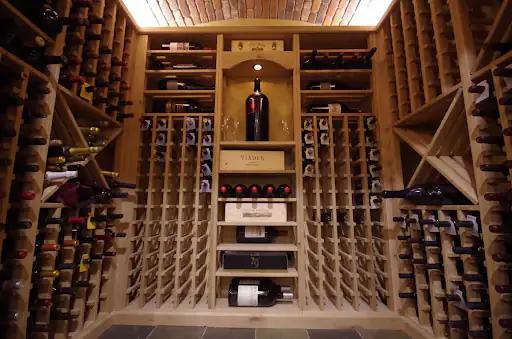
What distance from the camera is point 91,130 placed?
1.01 meters

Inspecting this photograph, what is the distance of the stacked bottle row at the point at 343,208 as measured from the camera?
1246 millimetres

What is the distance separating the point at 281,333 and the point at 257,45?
4.93 ft

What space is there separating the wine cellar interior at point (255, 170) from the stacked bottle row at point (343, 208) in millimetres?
11

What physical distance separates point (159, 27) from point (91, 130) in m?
0.81

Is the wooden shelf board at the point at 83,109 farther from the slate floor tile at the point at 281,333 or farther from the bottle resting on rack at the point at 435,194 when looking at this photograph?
the bottle resting on rack at the point at 435,194

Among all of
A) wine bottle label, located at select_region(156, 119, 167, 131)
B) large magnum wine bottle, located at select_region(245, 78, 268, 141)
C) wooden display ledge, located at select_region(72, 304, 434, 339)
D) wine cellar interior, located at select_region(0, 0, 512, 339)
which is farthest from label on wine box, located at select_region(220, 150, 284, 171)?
wooden display ledge, located at select_region(72, 304, 434, 339)

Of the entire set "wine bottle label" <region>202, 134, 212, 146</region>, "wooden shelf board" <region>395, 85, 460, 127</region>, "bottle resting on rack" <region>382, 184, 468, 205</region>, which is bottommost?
"bottle resting on rack" <region>382, 184, 468, 205</region>

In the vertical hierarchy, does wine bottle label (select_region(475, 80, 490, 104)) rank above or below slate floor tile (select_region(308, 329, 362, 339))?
above

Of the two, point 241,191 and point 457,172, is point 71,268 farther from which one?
point 457,172

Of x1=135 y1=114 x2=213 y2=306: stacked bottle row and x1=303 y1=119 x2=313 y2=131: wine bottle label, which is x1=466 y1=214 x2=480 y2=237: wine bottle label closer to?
x1=303 y1=119 x2=313 y2=131: wine bottle label

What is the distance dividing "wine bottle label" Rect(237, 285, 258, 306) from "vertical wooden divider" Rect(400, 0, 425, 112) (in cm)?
114

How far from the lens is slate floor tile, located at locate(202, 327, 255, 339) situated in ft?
3.48

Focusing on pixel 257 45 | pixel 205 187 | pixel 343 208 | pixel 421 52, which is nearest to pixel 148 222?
pixel 205 187

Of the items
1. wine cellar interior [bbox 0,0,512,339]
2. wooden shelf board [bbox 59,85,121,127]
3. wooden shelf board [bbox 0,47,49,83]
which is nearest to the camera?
wooden shelf board [bbox 0,47,49,83]
